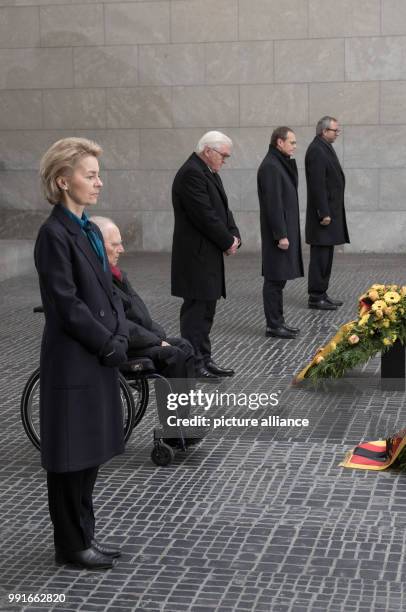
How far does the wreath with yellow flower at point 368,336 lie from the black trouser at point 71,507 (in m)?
3.34

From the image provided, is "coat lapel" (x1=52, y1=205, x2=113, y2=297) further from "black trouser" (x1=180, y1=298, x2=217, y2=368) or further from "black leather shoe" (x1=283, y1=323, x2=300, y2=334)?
"black leather shoe" (x1=283, y1=323, x2=300, y2=334)

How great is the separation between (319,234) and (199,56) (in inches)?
226

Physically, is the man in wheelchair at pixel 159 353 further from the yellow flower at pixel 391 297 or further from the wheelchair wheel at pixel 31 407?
the yellow flower at pixel 391 297

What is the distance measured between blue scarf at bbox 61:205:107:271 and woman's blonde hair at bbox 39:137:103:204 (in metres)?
0.09

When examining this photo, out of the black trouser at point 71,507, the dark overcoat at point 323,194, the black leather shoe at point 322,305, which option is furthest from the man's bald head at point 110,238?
the dark overcoat at point 323,194

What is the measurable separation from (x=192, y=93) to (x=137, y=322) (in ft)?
34.5

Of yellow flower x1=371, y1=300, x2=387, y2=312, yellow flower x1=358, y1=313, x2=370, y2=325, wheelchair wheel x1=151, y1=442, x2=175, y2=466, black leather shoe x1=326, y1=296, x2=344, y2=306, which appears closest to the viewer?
wheelchair wheel x1=151, y1=442, x2=175, y2=466

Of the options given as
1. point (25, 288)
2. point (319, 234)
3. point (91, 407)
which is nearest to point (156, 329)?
point (91, 407)

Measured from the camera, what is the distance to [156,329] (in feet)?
22.1

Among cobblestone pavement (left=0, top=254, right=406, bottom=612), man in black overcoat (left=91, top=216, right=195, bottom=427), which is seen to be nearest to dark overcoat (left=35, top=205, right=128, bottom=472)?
cobblestone pavement (left=0, top=254, right=406, bottom=612)

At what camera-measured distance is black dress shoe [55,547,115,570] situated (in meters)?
4.74

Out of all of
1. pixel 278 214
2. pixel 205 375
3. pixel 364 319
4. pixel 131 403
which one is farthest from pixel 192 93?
pixel 131 403

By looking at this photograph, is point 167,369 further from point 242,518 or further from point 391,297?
point 391,297

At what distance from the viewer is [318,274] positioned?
11.6 m
